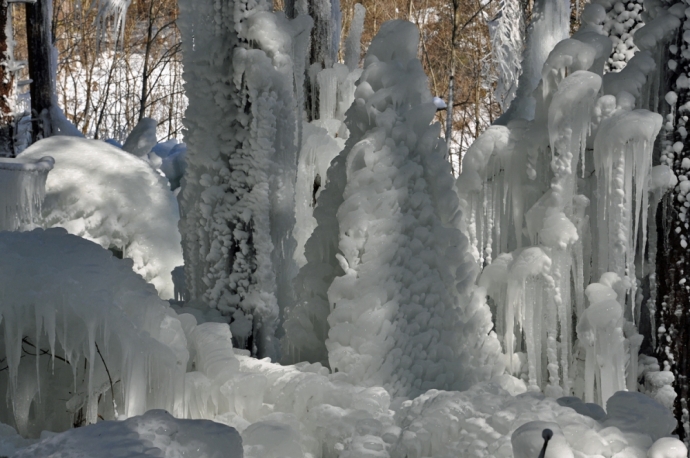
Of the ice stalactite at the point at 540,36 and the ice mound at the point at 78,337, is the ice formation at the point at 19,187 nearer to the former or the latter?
→ the ice mound at the point at 78,337

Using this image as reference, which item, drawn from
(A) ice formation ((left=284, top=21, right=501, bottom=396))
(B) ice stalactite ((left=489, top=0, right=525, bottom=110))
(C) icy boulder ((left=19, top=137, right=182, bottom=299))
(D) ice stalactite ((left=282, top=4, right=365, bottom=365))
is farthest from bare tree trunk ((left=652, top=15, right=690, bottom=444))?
(B) ice stalactite ((left=489, top=0, right=525, bottom=110))

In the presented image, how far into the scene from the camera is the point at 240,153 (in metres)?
4.73

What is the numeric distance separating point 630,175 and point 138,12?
69.4 feet

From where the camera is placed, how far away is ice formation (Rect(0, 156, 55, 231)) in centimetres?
477

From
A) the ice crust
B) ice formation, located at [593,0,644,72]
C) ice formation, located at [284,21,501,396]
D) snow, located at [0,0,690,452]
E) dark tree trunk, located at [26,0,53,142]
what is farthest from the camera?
dark tree trunk, located at [26,0,53,142]

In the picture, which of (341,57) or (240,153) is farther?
(341,57)

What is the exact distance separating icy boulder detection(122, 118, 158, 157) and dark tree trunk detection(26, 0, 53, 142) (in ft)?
5.31

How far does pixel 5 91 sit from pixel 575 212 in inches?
243

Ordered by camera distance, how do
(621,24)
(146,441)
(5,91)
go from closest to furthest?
(146,441)
(621,24)
(5,91)

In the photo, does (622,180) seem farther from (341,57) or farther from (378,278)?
(341,57)

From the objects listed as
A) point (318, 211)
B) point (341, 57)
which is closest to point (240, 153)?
point (318, 211)

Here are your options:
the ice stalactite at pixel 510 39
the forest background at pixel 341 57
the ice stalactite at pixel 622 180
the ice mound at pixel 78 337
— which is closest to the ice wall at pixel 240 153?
the ice mound at pixel 78 337

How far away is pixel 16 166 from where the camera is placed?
15.7 feet

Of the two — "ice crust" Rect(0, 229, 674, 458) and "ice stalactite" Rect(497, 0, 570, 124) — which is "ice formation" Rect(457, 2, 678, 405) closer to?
"ice crust" Rect(0, 229, 674, 458)
